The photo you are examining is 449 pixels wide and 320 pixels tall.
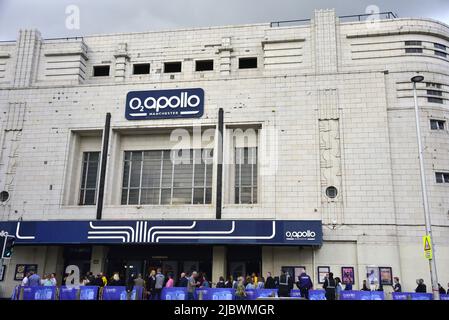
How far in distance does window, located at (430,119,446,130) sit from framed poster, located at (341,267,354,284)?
392 inches

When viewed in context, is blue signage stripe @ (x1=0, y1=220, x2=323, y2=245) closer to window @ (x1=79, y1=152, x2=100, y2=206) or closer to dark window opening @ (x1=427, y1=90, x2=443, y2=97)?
window @ (x1=79, y1=152, x2=100, y2=206)

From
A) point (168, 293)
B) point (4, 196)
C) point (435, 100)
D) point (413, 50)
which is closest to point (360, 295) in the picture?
point (168, 293)

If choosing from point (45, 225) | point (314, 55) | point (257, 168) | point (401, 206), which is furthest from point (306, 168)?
point (45, 225)

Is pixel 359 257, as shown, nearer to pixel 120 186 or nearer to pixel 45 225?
pixel 120 186

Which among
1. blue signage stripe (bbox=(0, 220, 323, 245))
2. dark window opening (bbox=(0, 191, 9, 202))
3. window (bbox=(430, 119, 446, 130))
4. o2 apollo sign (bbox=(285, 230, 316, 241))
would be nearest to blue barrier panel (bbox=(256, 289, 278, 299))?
blue signage stripe (bbox=(0, 220, 323, 245))

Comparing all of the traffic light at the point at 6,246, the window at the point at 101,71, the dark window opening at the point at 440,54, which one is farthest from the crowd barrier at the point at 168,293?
the window at the point at 101,71

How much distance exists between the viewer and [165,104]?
28.3 m

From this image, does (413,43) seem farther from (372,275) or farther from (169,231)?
(169,231)

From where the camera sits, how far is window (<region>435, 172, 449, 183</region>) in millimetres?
25253

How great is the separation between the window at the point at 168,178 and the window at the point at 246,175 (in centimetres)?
171

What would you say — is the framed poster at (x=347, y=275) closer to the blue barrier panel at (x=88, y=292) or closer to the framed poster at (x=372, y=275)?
the framed poster at (x=372, y=275)

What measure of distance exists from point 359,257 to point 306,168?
5.80m

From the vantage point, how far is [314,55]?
2847 cm
